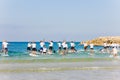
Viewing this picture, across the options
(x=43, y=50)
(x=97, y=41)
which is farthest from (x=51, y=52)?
(x=97, y=41)

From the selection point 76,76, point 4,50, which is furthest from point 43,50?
point 76,76

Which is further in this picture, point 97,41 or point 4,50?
point 97,41

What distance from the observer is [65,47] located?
51.3m

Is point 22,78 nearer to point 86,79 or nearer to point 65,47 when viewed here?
point 86,79

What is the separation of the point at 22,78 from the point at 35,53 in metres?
26.9

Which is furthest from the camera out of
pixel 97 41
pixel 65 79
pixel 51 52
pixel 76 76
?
pixel 97 41

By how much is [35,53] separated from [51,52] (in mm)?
3391

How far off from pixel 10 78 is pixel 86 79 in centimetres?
382

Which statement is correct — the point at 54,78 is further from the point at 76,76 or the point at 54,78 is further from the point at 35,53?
the point at 35,53

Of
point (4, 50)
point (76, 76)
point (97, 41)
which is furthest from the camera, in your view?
point (97, 41)

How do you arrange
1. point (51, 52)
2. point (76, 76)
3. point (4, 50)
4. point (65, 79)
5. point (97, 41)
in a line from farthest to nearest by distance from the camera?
point (97, 41) → point (51, 52) → point (4, 50) → point (76, 76) → point (65, 79)

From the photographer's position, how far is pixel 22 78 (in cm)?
2039

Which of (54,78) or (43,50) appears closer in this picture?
(54,78)

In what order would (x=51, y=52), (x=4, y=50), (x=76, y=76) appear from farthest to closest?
(x=51, y=52) → (x=4, y=50) → (x=76, y=76)
